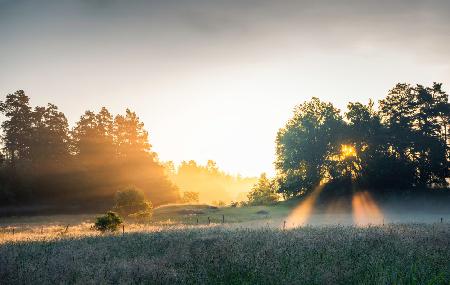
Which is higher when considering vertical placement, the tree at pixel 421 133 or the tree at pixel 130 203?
the tree at pixel 421 133

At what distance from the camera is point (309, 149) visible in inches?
2862

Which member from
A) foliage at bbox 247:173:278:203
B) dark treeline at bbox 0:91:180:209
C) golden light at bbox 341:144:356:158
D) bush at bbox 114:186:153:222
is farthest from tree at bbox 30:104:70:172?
golden light at bbox 341:144:356:158

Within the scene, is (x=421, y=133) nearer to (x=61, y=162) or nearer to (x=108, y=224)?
(x=108, y=224)

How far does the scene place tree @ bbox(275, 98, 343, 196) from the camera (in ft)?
238

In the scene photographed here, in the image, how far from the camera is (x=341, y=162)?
236ft

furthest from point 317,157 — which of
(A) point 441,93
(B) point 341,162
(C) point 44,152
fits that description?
(C) point 44,152

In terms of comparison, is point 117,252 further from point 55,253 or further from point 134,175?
point 134,175

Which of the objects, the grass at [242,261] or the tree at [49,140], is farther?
the tree at [49,140]

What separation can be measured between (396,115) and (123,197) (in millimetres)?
46903

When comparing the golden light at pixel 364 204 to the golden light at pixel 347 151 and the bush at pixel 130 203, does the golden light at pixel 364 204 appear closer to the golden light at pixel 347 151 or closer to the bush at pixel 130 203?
the golden light at pixel 347 151

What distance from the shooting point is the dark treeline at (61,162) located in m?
66.9

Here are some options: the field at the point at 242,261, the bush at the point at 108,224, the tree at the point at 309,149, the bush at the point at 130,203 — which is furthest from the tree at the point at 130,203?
the tree at the point at 309,149

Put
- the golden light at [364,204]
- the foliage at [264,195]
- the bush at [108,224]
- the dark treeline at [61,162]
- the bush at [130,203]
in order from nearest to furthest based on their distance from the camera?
the bush at [108,224], the bush at [130,203], the golden light at [364,204], the dark treeline at [61,162], the foliage at [264,195]

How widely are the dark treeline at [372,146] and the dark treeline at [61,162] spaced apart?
33.7 metres
